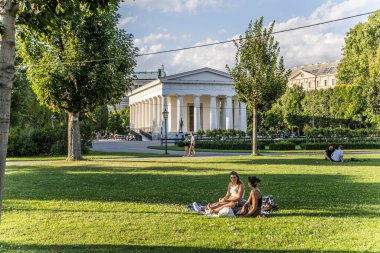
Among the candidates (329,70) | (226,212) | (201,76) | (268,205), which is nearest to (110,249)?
(226,212)

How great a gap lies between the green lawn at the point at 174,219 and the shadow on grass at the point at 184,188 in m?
0.03

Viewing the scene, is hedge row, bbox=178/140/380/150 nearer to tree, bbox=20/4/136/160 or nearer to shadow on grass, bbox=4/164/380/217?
tree, bbox=20/4/136/160

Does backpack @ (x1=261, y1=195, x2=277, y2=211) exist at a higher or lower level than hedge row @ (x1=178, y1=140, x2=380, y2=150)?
lower

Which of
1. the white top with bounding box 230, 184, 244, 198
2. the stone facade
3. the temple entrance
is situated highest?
the stone facade

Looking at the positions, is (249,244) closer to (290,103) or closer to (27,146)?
(27,146)

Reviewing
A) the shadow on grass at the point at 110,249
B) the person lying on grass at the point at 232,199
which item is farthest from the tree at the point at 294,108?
the shadow on grass at the point at 110,249

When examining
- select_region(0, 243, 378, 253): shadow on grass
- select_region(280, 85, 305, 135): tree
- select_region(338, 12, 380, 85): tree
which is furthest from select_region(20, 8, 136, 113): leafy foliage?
select_region(280, 85, 305, 135): tree

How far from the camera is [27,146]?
36281 millimetres

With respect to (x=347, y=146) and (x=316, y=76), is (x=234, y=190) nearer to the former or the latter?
(x=347, y=146)

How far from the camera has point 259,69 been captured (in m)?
32.8

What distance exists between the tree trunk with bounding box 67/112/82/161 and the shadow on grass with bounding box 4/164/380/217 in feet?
24.4

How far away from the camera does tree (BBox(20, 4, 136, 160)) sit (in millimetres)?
25031

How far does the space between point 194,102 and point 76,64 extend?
199ft

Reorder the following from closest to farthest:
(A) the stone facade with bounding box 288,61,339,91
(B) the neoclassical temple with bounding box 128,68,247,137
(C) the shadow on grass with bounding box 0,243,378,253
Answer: (C) the shadow on grass with bounding box 0,243,378,253, (B) the neoclassical temple with bounding box 128,68,247,137, (A) the stone facade with bounding box 288,61,339,91
